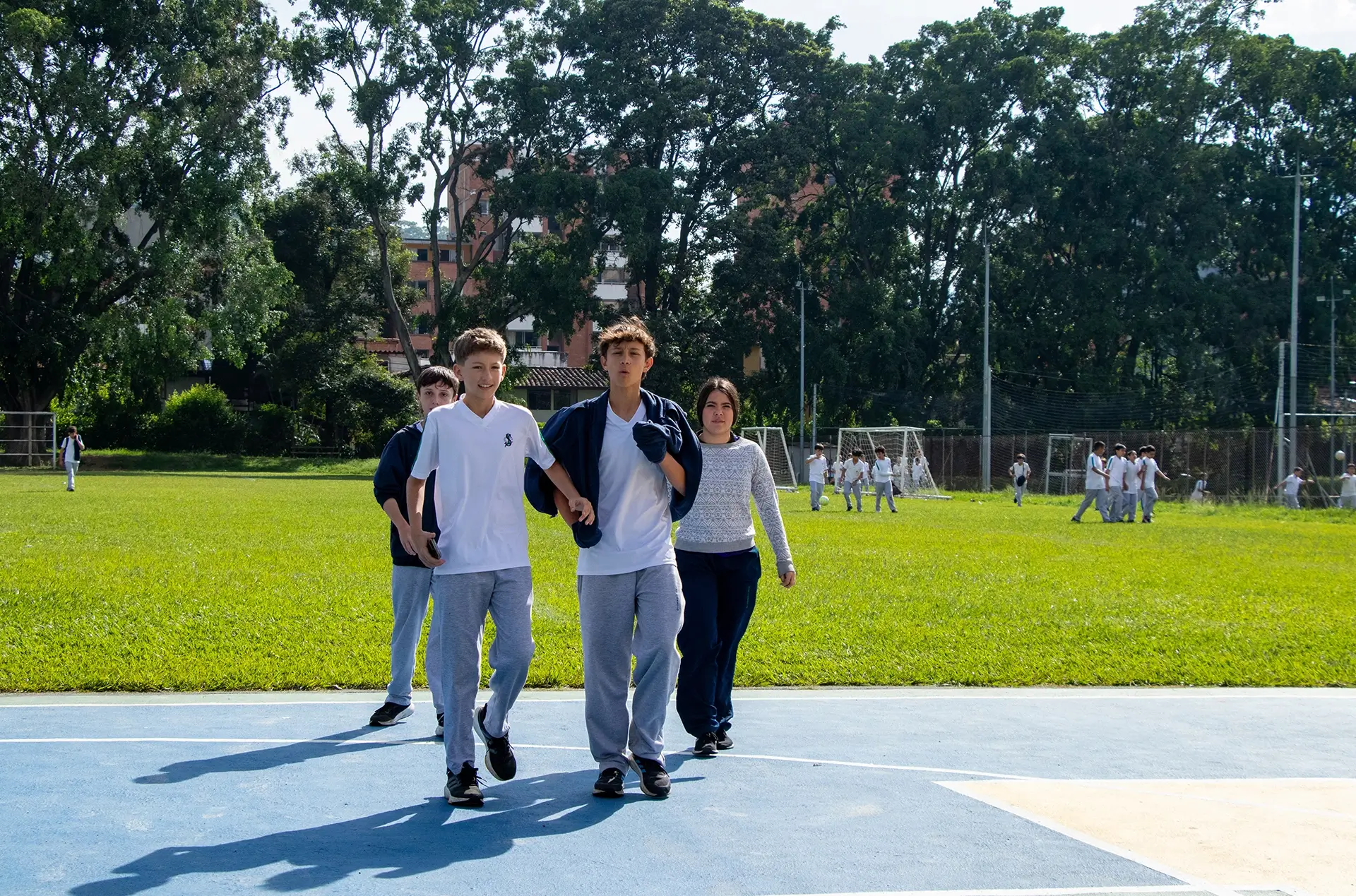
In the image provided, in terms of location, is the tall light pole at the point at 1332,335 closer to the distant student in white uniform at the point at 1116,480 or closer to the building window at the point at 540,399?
the distant student in white uniform at the point at 1116,480

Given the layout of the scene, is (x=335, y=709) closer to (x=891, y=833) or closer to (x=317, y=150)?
(x=891, y=833)

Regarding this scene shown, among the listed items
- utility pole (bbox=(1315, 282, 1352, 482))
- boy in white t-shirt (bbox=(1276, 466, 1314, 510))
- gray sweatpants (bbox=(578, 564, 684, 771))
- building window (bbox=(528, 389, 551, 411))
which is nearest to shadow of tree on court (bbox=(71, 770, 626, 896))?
gray sweatpants (bbox=(578, 564, 684, 771))

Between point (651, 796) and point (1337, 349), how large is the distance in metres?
58.2

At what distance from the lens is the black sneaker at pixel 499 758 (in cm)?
587

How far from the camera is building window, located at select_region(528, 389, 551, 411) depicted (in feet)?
271

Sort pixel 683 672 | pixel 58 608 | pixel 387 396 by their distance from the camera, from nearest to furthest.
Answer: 1. pixel 683 672
2. pixel 58 608
3. pixel 387 396

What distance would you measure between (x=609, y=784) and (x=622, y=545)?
1038 millimetres

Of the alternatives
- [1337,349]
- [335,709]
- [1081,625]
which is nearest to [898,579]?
[1081,625]

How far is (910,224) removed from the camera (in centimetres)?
5962

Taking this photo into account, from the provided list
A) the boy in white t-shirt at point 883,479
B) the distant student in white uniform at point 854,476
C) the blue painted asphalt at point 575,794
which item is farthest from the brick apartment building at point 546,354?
the blue painted asphalt at point 575,794

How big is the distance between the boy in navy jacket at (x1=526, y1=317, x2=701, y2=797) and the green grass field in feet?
10.1

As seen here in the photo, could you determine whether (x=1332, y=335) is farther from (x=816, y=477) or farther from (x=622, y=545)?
(x=622, y=545)

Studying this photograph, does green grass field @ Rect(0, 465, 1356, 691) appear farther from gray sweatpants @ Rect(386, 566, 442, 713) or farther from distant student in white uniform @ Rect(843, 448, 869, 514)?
distant student in white uniform @ Rect(843, 448, 869, 514)

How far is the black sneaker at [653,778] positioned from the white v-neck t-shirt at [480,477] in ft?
3.49
